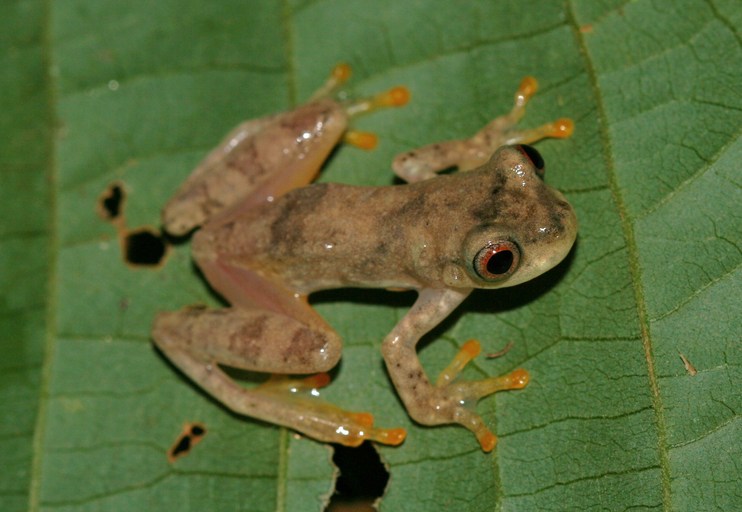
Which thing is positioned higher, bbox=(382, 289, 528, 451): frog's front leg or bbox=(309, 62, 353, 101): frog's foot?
bbox=(309, 62, 353, 101): frog's foot

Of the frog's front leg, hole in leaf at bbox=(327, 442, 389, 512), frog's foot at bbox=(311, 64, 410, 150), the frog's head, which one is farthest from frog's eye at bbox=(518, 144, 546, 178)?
hole in leaf at bbox=(327, 442, 389, 512)

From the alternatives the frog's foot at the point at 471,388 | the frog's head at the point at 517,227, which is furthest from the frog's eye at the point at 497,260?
the frog's foot at the point at 471,388

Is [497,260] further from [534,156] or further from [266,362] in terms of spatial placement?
[266,362]

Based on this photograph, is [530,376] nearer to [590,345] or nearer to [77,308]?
[590,345]

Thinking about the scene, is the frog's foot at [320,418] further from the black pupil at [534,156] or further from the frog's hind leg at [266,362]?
the black pupil at [534,156]

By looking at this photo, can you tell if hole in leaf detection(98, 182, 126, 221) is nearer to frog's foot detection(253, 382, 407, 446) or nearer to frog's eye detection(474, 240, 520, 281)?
frog's foot detection(253, 382, 407, 446)

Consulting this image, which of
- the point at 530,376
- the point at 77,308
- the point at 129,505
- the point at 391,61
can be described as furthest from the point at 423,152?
the point at 129,505

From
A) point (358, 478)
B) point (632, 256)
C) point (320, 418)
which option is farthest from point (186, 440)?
point (632, 256)

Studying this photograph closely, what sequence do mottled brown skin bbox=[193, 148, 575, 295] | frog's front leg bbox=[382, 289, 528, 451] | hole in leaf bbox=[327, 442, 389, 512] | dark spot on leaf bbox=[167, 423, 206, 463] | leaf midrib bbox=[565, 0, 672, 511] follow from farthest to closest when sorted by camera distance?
1. dark spot on leaf bbox=[167, 423, 206, 463]
2. hole in leaf bbox=[327, 442, 389, 512]
3. frog's front leg bbox=[382, 289, 528, 451]
4. mottled brown skin bbox=[193, 148, 575, 295]
5. leaf midrib bbox=[565, 0, 672, 511]
